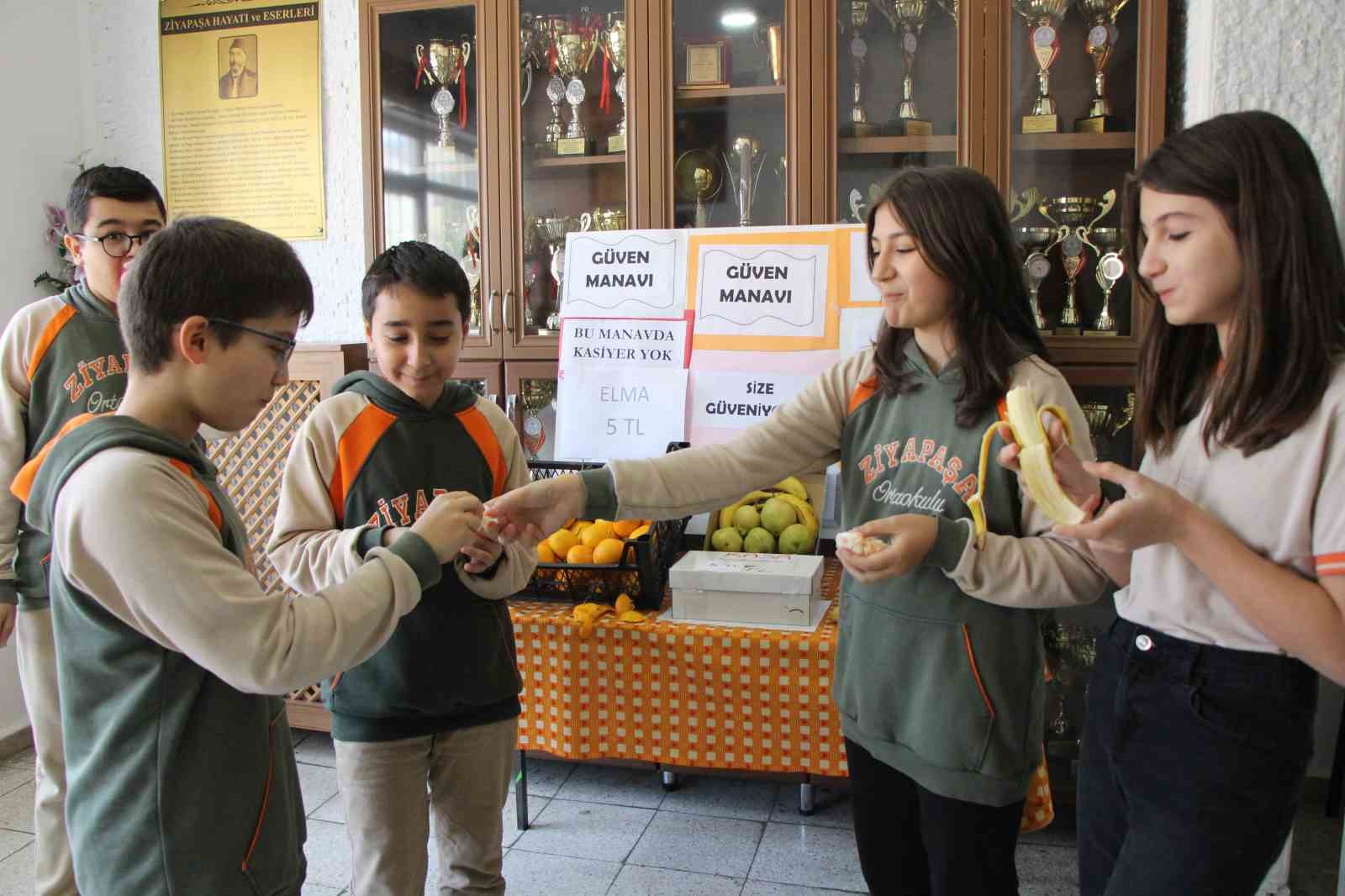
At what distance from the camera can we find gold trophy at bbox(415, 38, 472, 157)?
9.47ft

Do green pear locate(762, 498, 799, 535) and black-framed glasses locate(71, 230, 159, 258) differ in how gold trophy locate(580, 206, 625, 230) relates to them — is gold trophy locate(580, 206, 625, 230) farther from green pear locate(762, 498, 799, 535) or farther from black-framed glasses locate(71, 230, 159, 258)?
black-framed glasses locate(71, 230, 159, 258)

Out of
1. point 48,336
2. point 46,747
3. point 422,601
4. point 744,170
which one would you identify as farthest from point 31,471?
point 744,170

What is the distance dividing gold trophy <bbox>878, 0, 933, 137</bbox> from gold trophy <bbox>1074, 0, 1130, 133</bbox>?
1.36 ft

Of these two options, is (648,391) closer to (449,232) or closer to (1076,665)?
(449,232)

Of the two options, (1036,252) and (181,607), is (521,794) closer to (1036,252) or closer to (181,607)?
(181,607)

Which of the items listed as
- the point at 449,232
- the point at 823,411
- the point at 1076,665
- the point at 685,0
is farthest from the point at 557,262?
the point at 1076,665

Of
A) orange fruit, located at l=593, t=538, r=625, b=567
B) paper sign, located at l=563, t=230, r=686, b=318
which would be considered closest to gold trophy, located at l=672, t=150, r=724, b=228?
paper sign, located at l=563, t=230, r=686, b=318

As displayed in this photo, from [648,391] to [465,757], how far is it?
1.36 metres

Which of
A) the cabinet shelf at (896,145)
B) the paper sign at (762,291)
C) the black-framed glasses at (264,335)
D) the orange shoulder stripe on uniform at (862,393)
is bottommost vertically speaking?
the orange shoulder stripe on uniform at (862,393)

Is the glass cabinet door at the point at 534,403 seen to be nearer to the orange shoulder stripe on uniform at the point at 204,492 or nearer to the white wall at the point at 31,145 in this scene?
the white wall at the point at 31,145

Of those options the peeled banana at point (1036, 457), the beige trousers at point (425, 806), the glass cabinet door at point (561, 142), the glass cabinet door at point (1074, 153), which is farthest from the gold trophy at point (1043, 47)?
the beige trousers at point (425, 806)

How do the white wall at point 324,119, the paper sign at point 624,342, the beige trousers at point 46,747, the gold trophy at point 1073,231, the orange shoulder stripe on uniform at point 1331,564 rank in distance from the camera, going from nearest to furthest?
the orange shoulder stripe on uniform at point 1331,564, the beige trousers at point 46,747, the gold trophy at point 1073,231, the paper sign at point 624,342, the white wall at point 324,119

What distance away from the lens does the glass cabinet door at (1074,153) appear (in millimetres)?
2488

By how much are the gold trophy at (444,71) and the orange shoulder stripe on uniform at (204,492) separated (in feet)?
7.01
